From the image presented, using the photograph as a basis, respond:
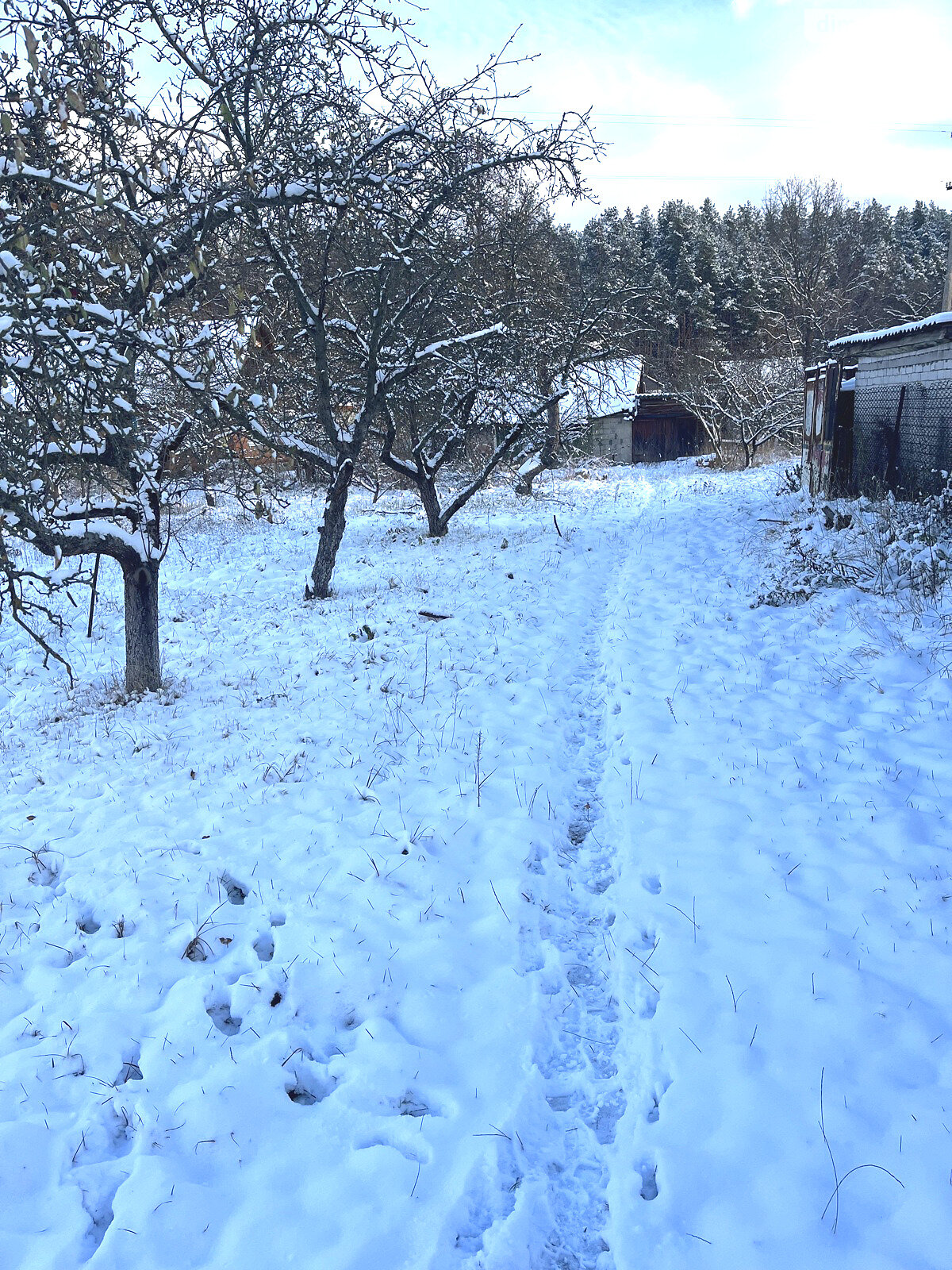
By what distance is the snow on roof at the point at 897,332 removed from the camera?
382 inches

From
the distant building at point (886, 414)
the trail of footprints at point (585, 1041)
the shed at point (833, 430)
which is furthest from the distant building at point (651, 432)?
the trail of footprints at point (585, 1041)

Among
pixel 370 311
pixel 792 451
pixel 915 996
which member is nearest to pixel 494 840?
pixel 915 996

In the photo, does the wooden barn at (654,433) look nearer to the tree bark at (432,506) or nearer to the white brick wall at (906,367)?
the tree bark at (432,506)

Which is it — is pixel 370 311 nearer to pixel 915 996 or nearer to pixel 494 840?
pixel 494 840

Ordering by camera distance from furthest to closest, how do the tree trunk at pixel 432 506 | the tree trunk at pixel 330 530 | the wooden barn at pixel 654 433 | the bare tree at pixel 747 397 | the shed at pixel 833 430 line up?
the wooden barn at pixel 654 433
the bare tree at pixel 747 397
the tree trunk at pixel 432 506
the shed at pixel 833 430
the tree trunk at pixel 330 530

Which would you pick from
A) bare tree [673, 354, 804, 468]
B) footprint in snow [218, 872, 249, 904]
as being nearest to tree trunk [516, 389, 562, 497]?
footprint in snow [218, 872, 249, 904]

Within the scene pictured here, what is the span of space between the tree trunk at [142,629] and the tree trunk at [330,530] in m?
3.61

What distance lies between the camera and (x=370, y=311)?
37.8ft

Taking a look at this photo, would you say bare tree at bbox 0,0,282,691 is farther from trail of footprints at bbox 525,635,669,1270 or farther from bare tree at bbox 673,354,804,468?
bare tree at bbox 673,354,804,468

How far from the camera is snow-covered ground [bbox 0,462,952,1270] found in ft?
8.79

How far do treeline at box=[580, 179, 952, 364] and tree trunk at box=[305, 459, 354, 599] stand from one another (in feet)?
88.8

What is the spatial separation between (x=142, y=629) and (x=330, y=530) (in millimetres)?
4123

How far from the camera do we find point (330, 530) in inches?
470

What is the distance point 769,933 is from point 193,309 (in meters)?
7.66
